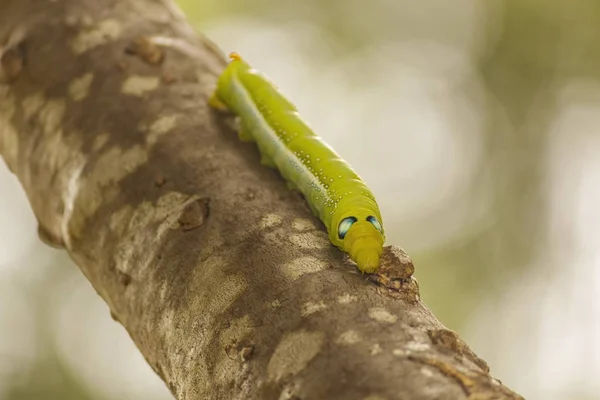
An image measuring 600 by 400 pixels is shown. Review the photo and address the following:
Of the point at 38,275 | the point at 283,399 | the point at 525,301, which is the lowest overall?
the point at 283,399

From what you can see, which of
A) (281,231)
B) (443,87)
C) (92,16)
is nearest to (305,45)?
(443,87)

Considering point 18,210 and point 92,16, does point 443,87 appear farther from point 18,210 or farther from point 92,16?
point 92,16

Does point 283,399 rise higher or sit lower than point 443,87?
lower

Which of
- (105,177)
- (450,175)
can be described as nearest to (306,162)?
(105,177)

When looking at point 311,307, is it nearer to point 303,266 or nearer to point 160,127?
point 303,266

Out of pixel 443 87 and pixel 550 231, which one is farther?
pixel 443 87

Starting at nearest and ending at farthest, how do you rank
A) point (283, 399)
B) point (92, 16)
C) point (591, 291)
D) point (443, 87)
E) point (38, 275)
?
point (283, 399) → point (92, 16) → point (591, 291) → point (38, 275) → point (443, 87)
